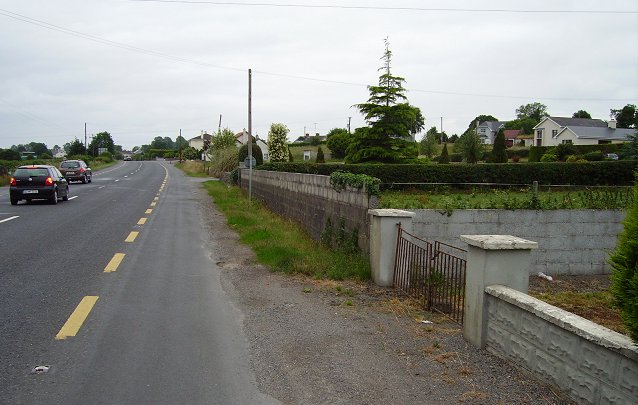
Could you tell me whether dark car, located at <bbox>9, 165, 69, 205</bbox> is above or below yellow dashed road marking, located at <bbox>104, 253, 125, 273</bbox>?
above

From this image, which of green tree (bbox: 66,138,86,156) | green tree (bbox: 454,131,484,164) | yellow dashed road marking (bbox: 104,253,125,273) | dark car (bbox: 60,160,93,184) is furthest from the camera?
green tree (bbox: 66,138,86,156)

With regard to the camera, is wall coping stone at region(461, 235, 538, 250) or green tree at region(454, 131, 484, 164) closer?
wall coping stone at region(461, 235, 538, 250)

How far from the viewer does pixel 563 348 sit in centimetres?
393

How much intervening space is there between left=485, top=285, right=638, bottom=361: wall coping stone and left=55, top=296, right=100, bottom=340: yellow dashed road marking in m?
4.23

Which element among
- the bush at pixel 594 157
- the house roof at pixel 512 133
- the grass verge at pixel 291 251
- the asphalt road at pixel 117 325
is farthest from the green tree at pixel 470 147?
the house roof at pixel 512 133

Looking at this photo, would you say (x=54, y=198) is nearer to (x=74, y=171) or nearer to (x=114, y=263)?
(x=114, y=263)

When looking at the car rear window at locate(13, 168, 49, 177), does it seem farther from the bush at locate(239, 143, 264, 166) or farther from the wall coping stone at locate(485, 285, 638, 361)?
the bush at locate(239, 143, 264, 166)

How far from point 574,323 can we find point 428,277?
3204 mm

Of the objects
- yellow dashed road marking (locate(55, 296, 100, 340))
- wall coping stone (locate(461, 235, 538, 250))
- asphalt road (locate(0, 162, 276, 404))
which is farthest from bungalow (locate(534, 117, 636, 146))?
yellow dashed road marking (locate(55, 296, 100, 340))

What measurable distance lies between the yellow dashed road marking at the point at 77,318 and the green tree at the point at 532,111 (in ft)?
459

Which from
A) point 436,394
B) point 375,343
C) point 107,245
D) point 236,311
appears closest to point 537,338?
point 436,394

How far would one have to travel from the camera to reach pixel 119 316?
237 inches

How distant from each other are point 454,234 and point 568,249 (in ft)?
8.57

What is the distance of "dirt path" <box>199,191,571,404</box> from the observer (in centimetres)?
412
